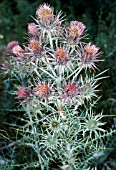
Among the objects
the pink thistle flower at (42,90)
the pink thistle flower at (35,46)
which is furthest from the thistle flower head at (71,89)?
the pink thistle flower at (35,46)

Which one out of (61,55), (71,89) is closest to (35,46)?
(61,55)

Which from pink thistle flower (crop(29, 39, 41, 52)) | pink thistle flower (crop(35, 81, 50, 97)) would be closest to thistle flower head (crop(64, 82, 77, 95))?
pink thistle flower (crop(35, 81, 50, 97))

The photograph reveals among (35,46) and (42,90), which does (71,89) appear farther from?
(35,46)

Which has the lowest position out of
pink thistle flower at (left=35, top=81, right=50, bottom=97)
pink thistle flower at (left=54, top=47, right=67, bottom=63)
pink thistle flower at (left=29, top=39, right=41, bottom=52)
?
pink thistle flower at (left=35, top=81, right=50, bottom=97)

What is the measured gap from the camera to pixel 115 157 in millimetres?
3621

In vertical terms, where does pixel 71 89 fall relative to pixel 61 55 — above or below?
below

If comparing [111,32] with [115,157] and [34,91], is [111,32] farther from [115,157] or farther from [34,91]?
[34,91]

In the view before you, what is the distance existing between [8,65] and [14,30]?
10.3ft

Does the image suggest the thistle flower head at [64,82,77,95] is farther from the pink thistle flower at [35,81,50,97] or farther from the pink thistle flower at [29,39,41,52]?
the pink thistle flower at [29,39,41,52]

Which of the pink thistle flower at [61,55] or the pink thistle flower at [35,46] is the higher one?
the pink thistle flower at [35,46]

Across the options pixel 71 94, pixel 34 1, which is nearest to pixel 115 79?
pixel 71 94

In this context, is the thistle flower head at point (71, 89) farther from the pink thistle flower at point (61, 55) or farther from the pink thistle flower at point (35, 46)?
the pink thistle flower at point (35, 46)

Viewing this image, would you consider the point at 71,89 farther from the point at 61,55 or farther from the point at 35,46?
the point at 35,46

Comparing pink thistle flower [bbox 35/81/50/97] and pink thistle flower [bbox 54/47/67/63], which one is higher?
pink thistle flower [bbox 54/47/67/63]
